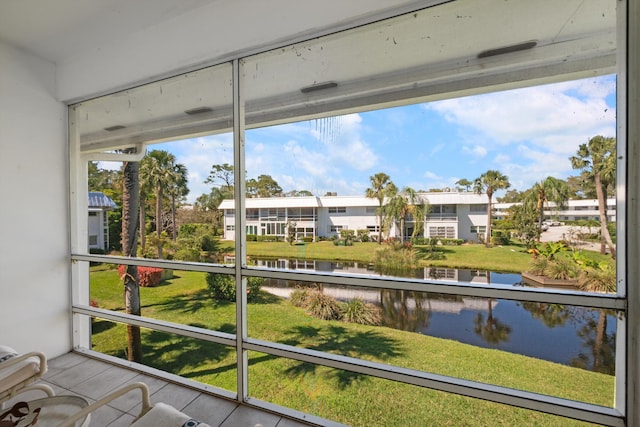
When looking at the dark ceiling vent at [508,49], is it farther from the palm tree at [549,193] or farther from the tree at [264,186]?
the tree at [264,186]

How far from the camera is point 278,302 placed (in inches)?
154

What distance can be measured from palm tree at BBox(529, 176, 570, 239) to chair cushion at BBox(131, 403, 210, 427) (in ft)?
7.32

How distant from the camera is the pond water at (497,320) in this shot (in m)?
1.92

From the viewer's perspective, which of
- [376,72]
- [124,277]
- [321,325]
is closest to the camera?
[376,72]

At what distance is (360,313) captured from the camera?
3.36 meters

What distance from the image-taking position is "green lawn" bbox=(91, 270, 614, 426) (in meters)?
2.47

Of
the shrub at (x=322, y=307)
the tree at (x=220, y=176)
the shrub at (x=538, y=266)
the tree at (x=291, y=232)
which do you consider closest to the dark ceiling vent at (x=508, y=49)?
the shrub at (x=538, y=266)

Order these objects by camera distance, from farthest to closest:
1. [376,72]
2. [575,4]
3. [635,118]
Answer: [376,72] → [575,4] → [635,118]

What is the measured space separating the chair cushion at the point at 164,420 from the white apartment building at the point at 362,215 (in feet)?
3.05

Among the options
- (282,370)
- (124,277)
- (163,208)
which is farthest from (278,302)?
(124,277)

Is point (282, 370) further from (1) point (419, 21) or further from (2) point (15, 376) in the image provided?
(1) point (419, 21)

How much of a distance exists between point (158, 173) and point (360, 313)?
11.7ft

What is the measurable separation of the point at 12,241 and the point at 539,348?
4.38 m

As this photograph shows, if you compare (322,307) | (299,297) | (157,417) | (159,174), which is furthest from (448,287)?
(159,174)
